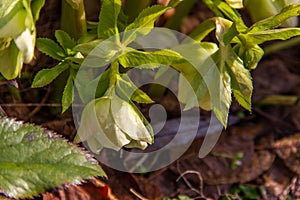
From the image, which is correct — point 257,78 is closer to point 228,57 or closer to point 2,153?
point 228,57

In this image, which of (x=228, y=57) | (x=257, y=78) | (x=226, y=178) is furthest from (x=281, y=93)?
(x=228, y=57)

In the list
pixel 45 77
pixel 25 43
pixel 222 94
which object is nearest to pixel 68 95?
pixel 45 77

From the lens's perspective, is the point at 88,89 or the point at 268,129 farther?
the point at 268,129

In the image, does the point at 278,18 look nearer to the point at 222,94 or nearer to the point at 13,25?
the point at 222,94

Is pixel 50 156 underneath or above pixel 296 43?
above

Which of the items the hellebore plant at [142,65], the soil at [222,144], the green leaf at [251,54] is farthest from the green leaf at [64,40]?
the green leaf at [251,54]

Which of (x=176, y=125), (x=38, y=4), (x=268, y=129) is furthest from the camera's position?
(x=268, y=129)

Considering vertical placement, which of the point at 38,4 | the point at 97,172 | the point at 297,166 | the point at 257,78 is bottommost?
the point at 297,166

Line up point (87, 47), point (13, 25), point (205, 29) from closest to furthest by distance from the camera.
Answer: point (13, 25) < point (87, 47) < point (205, 29)
